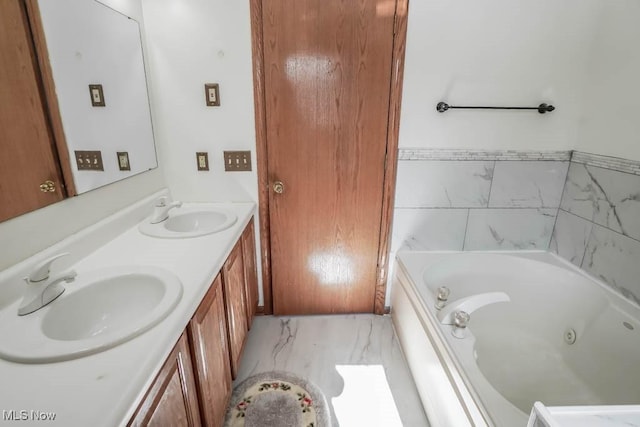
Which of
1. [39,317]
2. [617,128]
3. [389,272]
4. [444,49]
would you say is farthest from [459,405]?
[444,49]

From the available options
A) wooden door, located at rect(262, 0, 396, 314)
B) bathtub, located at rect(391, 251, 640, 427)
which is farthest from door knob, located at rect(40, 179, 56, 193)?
bathtub, located at rect(391, 251, 640, 427)

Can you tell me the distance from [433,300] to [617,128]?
1.32m

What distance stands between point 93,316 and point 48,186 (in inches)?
19.4

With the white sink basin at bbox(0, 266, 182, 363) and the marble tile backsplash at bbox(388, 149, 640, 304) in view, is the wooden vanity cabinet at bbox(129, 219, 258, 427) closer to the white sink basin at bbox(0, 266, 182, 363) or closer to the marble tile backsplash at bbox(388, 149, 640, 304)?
the white sink basin at bbox(0, 266, 182, 363)

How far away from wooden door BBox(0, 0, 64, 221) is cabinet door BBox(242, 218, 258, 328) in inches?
36.1

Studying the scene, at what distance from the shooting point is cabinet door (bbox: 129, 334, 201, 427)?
0.77m

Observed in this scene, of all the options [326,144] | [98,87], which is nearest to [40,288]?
[98,87]

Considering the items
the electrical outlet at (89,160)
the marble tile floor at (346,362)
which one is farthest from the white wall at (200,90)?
the marble tile floor at (346,362)

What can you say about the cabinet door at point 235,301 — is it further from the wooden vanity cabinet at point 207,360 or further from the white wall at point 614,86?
the white wall at point 614,86

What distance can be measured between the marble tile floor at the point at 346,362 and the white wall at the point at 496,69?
1.25 metres

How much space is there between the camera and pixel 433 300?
5.43ft

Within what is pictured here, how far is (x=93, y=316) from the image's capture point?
107 centimetres

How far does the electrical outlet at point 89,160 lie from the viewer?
1295 millimetres

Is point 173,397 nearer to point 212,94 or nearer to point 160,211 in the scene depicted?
point 160,211
